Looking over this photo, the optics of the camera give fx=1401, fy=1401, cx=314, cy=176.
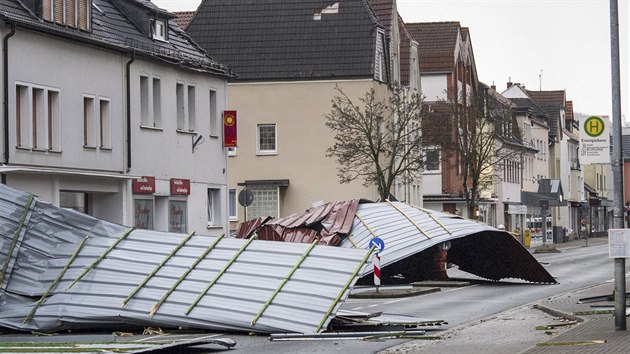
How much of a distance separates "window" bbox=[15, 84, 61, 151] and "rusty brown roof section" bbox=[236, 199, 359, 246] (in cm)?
890

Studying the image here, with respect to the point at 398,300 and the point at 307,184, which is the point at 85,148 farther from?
the point at 307,184

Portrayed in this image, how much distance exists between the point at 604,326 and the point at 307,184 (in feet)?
144

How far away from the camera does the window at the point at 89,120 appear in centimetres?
3972

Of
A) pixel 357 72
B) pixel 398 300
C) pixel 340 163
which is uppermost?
pixel 357 72

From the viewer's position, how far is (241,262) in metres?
25.8

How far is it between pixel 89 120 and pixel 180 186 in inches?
239

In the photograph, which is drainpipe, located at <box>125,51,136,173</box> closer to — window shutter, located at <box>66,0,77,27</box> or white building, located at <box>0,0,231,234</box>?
white building, located at <box>0,0,231,234</box>

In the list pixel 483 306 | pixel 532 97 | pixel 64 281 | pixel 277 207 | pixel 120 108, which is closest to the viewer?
pixel 64 281

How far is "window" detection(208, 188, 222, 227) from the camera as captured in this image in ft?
161

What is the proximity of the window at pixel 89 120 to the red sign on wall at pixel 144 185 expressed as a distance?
8.37 ft

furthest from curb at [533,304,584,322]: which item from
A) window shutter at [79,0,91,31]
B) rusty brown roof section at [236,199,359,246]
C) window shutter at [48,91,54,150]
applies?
window shutter at [79,0,91,31]

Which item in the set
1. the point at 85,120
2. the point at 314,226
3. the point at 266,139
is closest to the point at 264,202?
the point at 266,139

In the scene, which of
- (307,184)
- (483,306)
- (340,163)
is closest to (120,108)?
(483,306)

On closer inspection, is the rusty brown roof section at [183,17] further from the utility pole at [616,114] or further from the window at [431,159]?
the utility pole at [616,114]
